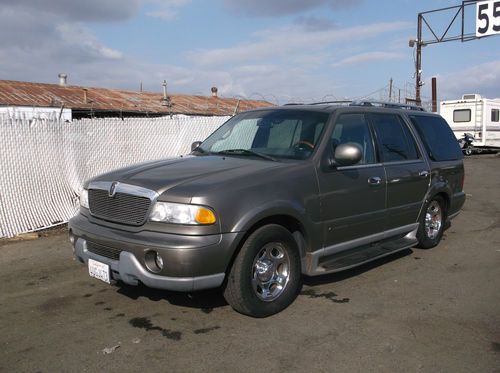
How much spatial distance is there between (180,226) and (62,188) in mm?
5035

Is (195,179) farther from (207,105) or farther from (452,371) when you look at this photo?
(207,105)

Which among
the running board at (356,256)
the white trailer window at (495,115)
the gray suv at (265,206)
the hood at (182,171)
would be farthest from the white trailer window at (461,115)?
the hood at (182,171)

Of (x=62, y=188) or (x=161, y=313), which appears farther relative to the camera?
(x=62, y=188)

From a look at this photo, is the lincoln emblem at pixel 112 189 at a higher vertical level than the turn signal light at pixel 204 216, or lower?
higher

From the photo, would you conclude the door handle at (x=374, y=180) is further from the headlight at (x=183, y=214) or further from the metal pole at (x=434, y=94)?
the metal pole at (x=434, y=94)

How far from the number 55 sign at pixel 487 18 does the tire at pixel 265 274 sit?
1916 cm

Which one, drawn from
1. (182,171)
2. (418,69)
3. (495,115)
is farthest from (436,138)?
(495,115)

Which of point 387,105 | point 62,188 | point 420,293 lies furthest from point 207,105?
point 420,293

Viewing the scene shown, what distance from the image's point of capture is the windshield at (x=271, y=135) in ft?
15.9

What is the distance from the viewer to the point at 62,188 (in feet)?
26.8

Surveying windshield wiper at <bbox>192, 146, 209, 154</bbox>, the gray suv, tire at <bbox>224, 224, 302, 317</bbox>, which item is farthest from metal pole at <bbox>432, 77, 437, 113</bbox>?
tire at <bbox>224, 224, 302, 317</bbox>

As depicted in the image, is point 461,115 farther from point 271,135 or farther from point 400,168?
point 271,135

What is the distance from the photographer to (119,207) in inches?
164

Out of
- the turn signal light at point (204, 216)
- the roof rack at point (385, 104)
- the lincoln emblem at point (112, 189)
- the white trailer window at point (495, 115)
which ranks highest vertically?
the white trailer window at point (495, 115)
